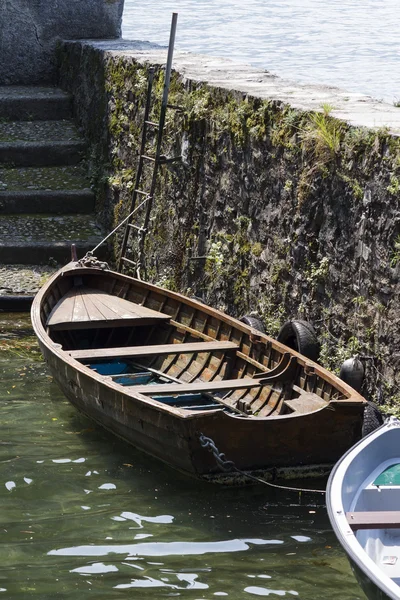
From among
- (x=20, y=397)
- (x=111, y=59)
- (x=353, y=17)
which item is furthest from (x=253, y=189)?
(x=353, y=17)

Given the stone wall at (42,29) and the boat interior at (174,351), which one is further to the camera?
the stone wall at (42,29)

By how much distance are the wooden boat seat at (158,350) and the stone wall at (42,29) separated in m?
9.15

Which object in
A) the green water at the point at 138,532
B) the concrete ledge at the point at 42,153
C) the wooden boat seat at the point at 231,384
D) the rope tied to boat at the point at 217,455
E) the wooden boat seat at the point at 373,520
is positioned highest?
the concrete ledge at the point at 42,153

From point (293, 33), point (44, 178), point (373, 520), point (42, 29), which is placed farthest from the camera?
point (293, 33)

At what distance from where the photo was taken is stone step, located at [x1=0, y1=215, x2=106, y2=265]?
1252cm

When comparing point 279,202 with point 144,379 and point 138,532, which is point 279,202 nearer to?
point 144,379

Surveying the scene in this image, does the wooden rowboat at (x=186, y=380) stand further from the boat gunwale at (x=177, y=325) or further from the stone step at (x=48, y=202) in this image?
the stone step at (x=48, y=202)

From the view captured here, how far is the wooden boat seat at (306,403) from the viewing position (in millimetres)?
7035

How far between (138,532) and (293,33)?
15.2 meters

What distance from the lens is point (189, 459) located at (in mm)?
6695

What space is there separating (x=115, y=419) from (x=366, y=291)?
2.06 m

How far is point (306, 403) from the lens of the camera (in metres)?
7.14

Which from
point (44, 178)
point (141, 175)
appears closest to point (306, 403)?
point (141, 175)

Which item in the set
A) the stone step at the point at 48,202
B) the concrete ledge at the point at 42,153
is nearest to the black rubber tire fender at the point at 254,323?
the stone step at the point at 48,202
